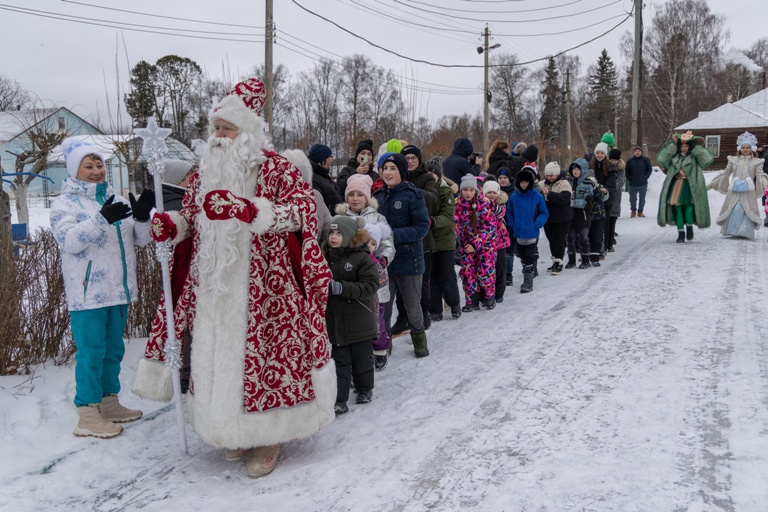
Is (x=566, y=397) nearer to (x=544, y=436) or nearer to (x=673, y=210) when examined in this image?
(x=544, y=436)

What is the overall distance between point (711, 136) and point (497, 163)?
3617 centimetres

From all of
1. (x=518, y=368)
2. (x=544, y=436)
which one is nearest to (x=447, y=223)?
(x=518, y=368)

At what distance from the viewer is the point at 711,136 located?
3997 cm

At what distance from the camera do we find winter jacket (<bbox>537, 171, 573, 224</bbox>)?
29.8ft

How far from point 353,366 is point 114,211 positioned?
1989 mm

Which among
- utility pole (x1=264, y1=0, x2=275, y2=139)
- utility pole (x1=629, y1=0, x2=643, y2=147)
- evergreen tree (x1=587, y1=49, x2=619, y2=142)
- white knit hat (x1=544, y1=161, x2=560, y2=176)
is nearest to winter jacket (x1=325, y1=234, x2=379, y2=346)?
white knit hat (x1=544, y1=161, x2=560, y2=176)

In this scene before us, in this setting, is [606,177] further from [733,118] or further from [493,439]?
[733,118]

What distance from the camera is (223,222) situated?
351 centimetres

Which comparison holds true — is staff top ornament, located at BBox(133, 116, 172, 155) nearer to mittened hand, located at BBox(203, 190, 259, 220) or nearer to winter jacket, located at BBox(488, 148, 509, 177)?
mittened hand, located at BBox(203, 190, 259, 220)

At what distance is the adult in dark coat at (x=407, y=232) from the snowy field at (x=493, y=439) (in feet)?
1.29

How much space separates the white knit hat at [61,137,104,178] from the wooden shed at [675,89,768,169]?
40.6 m

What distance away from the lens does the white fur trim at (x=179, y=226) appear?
12.2 ft

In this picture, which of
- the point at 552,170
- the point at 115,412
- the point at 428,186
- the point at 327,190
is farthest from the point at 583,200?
the point at 115,412

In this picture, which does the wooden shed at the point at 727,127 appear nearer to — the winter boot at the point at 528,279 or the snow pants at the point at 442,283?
the winter boot at the point at 528,279
